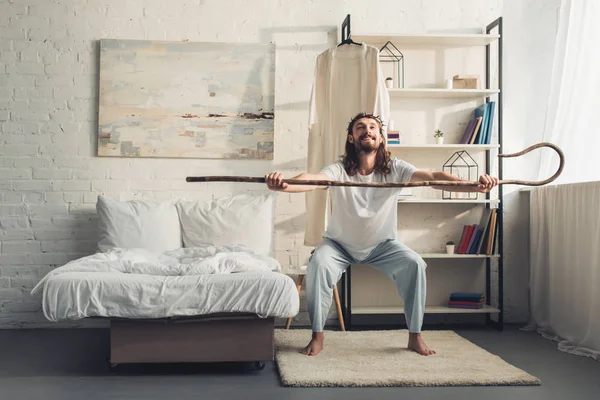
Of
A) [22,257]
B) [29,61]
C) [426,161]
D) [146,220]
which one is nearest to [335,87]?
[426,161]

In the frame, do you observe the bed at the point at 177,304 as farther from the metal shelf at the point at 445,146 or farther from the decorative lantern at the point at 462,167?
the decorative lantern at the point at 462,167

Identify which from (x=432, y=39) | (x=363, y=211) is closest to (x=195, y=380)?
(x=363, y=211)

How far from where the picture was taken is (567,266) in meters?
3.95

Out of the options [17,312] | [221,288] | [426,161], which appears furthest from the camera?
[426,161]

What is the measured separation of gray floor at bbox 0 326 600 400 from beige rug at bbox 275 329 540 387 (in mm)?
64

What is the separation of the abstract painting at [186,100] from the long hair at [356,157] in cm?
77

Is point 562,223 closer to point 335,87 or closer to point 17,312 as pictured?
point 335,87

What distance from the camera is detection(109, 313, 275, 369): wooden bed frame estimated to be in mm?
3068

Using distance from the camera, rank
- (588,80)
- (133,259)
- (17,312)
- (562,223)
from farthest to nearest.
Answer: (17,312)
(562,223)
(588,80)
(133,259)

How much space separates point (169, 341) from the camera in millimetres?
3082

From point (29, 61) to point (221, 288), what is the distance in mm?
2445

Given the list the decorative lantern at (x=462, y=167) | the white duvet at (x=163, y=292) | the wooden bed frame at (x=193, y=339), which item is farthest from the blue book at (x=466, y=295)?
the wooden bed frame at (x=193, y=339)

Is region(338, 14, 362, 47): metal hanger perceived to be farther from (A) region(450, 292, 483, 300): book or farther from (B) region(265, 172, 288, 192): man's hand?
(A) region(450, 292, 483, 300): book

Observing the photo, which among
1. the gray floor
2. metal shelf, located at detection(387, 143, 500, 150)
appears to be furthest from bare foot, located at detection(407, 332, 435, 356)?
metal shelf, located at detection(387, 143, 500, 150)
